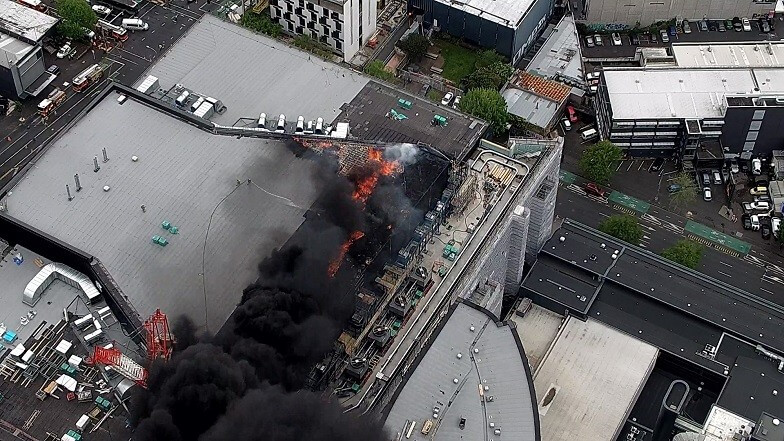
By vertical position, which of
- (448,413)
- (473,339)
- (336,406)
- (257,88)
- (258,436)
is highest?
(257,88)

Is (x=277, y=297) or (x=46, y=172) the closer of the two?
(x=277, y=297)

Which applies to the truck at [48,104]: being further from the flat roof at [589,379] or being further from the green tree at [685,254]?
the green tree at [685,254]

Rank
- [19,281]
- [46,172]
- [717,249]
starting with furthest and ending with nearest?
1. [717,249]
2. [46,172]
3. [19,281]

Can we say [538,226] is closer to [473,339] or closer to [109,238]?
[473,339]

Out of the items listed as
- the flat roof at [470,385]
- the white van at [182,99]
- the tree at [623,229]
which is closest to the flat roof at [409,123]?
the white van at [182,99]

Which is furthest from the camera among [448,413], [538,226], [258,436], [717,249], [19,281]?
[717,249]

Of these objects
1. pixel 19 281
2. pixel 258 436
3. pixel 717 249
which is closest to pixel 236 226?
pixel 19 281
